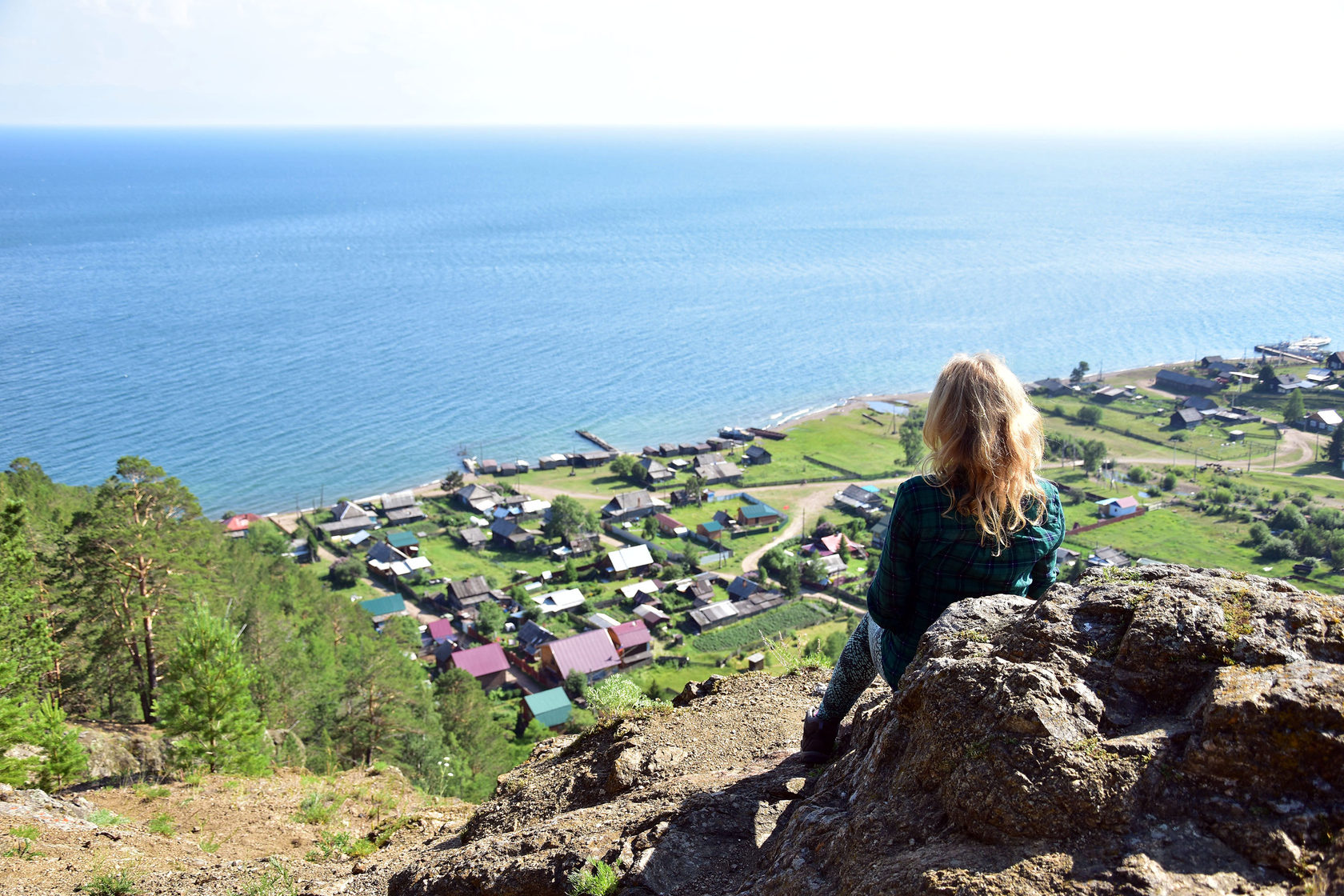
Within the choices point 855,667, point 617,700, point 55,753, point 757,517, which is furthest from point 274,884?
point 757,517

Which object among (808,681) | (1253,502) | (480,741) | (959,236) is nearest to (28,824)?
(808,681)

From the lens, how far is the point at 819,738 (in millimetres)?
5102

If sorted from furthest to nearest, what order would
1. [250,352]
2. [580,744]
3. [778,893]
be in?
1. [250,352]
2. [580,744]
3. [778,893]

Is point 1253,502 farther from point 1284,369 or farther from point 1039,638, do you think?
point 1039,638

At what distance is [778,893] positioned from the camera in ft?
11.7

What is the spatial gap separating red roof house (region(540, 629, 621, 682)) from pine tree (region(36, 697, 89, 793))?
909 inches

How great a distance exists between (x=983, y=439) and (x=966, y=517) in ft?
1.34

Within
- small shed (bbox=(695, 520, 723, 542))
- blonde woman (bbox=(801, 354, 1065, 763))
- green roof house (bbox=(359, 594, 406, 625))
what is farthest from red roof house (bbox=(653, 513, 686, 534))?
blonde woman (bbox=(801, 354, 1065, 763))

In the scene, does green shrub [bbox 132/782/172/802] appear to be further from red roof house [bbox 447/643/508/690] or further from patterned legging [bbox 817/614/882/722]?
red roof house [bbox 447/643/508/690]

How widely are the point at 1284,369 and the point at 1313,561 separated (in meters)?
37.9

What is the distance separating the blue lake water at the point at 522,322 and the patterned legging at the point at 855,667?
170ft

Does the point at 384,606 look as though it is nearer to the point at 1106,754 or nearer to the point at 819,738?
the point at 819,738

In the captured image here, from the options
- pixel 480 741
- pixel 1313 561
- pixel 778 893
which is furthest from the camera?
pixel 1313 561

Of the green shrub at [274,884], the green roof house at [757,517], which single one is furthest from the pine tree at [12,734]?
the green roof house at [757,517]
